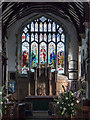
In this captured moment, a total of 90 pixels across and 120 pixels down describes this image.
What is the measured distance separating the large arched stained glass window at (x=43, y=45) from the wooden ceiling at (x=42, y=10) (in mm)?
995

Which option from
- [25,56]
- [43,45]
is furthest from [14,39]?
[43,45]

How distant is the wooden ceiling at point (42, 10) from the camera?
16886 mm

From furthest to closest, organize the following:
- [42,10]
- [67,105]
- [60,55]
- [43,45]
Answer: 1. [43,45]
2. [60,55]
3. [42,10]
4. [67,105]

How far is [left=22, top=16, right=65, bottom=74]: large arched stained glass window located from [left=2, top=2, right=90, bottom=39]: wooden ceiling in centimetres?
100

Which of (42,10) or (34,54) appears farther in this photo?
(34,54)

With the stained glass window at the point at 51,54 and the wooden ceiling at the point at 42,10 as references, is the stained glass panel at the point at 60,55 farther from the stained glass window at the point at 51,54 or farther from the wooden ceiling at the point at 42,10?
the wooden ceiling at the point at 42,10

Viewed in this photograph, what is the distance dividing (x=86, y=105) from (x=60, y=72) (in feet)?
33.6

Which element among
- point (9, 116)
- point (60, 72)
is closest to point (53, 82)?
A: point (60, 72)

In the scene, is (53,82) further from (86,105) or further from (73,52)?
(86,105)

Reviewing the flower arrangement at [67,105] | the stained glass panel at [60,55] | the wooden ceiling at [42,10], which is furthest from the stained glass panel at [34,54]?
the flower arrangement at [67,105]

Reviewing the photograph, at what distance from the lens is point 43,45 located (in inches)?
855

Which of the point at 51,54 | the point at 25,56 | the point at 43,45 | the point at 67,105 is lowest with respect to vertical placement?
the point at 67,105

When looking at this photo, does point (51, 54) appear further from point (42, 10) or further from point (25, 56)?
point (42, 10)

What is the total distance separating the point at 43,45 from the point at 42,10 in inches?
93.9
